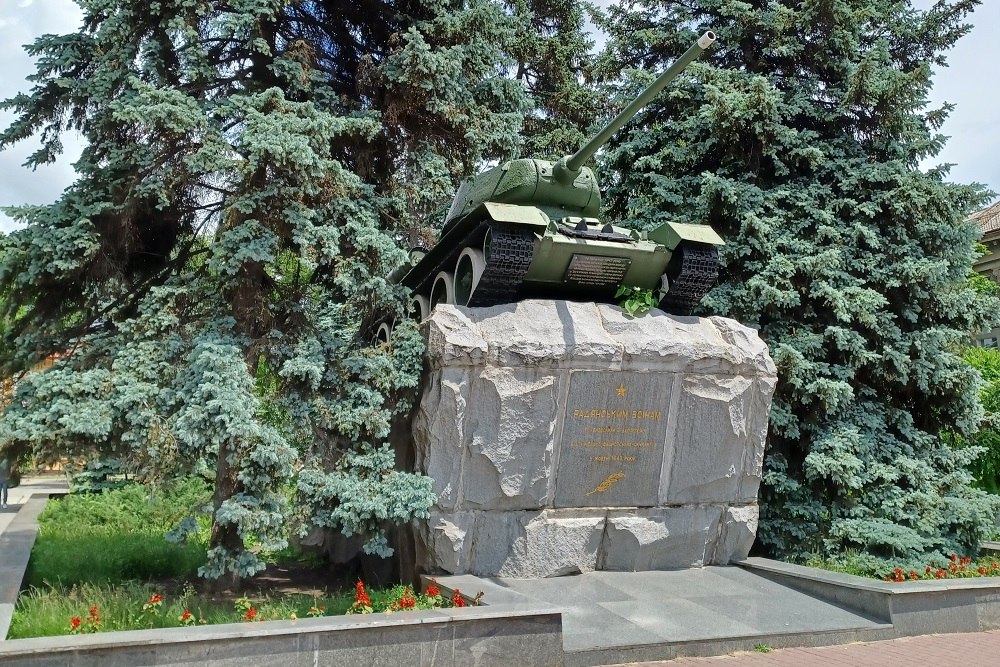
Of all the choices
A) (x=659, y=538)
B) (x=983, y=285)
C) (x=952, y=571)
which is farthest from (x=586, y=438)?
(x=983, y=285)

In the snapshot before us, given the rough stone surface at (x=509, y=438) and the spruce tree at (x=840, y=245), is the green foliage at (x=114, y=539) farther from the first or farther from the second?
the spruce tree at (x=840, y=245)

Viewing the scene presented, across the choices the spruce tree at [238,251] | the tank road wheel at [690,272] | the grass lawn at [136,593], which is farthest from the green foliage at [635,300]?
the grass lawn at [136,593]

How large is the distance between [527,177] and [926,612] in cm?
617

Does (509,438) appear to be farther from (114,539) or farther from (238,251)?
(114,539)

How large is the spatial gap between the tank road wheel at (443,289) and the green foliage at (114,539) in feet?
11.2

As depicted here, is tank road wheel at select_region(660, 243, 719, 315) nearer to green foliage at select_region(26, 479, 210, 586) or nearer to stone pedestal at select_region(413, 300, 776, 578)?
stone pedestal at select_region(413, 300, 776, 578)

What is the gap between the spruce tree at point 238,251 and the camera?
23.2 ft

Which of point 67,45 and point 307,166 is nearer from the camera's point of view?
point 307,166

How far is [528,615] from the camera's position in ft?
19.7

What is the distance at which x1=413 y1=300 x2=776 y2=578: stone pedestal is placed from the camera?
26.0ft

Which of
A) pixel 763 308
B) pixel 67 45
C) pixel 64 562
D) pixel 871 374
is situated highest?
pixel 67 45

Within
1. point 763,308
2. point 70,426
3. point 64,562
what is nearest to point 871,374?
point 763,308

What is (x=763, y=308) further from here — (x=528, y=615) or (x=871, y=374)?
(x=528, y=615)

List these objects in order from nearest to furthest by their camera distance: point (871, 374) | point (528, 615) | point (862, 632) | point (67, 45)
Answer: point (528, 615) → point (862, 632) → point (67, 45) → point (871, 374)
